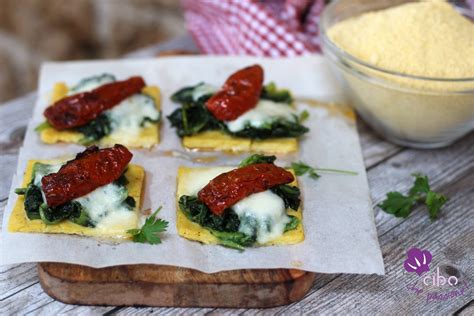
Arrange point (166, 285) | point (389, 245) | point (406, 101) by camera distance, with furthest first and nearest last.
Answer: point (406, 101)
point (389, 245)
point (166, 285)

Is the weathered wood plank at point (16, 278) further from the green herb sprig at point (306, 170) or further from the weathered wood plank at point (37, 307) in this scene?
the green herb sprig at point (306, 170)

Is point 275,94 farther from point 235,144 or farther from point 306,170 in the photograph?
point 306,170

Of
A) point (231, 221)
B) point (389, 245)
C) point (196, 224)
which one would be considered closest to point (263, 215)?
point (231, 221)

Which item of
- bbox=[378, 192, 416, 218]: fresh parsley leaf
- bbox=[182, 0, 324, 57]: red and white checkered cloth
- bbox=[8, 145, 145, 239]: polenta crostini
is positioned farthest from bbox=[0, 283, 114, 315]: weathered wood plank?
bbox=[182, 0, 324, 57]: red and white checkered cloth

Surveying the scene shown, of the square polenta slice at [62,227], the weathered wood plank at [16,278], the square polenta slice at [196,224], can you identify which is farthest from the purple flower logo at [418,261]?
the weathered wood plank at [16,278]

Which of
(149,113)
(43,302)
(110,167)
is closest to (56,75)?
(149,113)
